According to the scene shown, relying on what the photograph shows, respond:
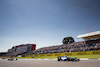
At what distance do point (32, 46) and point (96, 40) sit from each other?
56.4 meters

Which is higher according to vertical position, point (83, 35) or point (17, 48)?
point (83, 35)

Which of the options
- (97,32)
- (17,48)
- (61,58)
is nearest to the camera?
(61,58)

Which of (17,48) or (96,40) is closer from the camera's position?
(96,40)

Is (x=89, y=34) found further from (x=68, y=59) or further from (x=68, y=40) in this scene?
(x=68, y=40)

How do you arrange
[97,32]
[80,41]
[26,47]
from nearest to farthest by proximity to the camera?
[97,32] → [80,41] → [26,47]

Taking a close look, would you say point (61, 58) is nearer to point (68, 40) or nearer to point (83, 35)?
point (83, 35)

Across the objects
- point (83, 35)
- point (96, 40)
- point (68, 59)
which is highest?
point (83, 35)

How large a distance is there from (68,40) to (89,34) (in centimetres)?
4271

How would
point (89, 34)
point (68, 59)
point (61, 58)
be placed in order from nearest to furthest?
point (68, 59) → point (61, 58) → point (89, 34)

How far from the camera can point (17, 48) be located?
88125mm

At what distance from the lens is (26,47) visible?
7338 centimetres

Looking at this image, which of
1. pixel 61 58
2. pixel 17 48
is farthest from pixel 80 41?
pixel 17 48

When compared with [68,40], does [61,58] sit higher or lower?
lower

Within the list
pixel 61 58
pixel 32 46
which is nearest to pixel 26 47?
pixel 32 46
